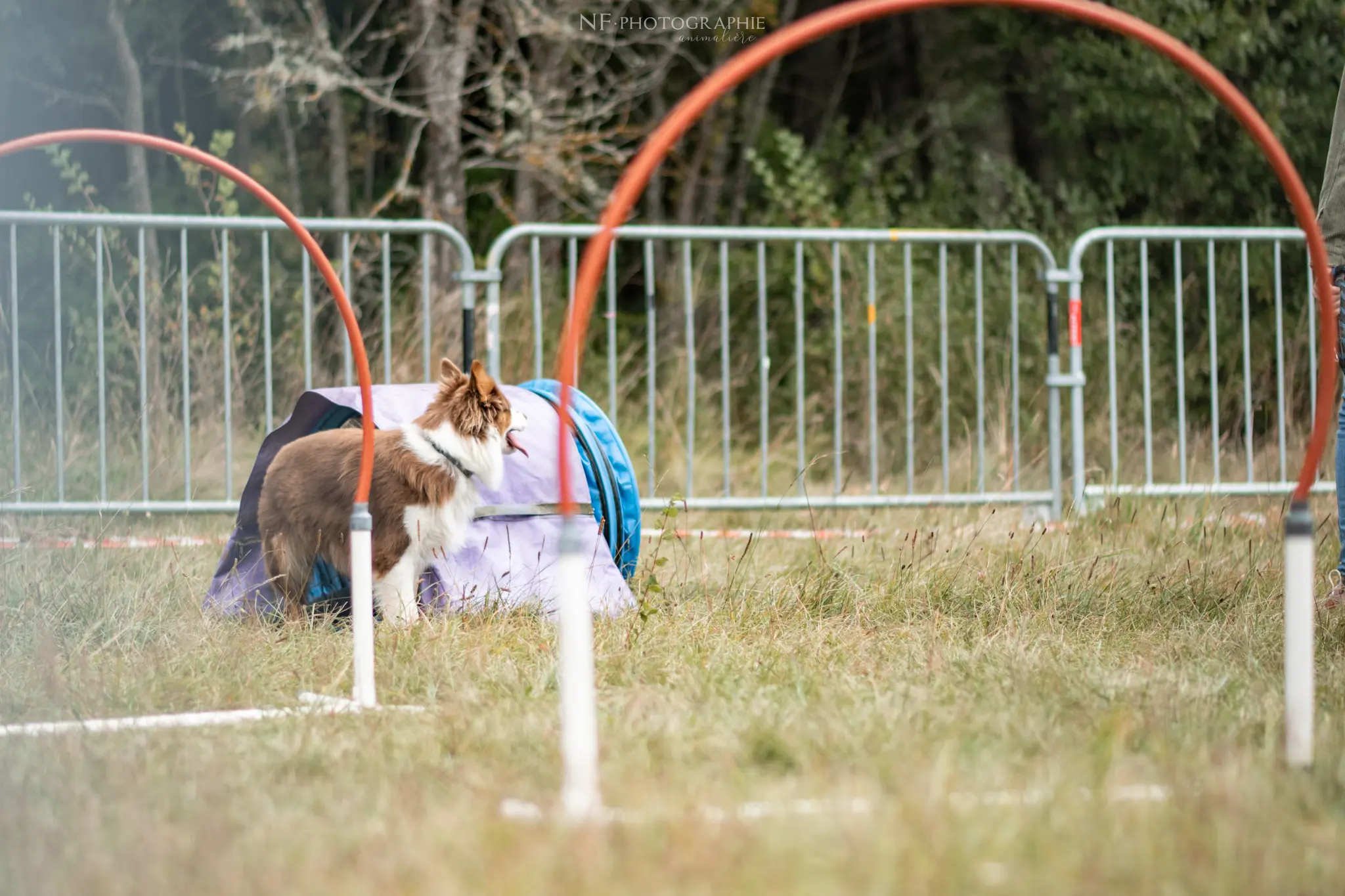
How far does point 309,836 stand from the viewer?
194cm

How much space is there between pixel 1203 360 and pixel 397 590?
6.40 m

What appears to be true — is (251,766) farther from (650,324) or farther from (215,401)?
(215,401)

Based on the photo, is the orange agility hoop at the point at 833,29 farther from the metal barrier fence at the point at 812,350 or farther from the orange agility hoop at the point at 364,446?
the metal barrier fence at the point at 812,350

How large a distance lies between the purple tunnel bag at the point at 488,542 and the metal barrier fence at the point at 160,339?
0.74 metres

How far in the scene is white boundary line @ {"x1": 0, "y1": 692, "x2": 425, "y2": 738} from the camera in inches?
102

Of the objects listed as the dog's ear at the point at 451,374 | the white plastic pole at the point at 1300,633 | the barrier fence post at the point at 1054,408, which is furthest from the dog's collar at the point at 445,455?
the barrier fence post at the point at 1054,408

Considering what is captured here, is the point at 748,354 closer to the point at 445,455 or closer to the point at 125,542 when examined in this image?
the point at 125,542

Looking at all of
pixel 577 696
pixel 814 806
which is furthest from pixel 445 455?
pixel 814 806

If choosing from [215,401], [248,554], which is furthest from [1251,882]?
[215,401]

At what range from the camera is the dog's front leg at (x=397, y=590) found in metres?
3.66

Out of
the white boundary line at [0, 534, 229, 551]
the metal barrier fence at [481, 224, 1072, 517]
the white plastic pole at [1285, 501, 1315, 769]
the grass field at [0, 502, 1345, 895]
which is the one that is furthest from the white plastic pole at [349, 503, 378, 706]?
the metal barrier fence at [481, 224, 1072, 517]

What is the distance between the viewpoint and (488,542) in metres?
3.93

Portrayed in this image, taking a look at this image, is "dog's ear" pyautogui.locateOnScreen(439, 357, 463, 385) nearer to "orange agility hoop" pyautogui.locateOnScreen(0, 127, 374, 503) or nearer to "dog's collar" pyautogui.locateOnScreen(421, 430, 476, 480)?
"dog's collar" pyautogui.locateOnScreen(421, 430, 476, 480)

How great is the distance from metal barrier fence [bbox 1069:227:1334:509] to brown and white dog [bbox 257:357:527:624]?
2.73m
